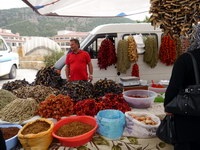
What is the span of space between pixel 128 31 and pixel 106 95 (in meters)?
3.44

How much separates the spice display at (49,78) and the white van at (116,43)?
90.2 inches

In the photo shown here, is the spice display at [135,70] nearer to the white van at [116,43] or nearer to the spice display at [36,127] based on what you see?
the white van at [116,43]

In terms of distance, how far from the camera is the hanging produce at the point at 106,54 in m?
5.42

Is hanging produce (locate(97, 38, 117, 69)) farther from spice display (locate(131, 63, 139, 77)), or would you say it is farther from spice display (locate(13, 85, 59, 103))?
spice display (locate(13, 85, 59, 103))

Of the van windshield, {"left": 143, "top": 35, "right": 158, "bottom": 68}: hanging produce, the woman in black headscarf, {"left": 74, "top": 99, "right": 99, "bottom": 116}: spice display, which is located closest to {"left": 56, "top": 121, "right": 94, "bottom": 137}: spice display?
{"left": 74, "top": 99, "right": 99, "bottom": 116}: spice display

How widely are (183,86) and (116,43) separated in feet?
13.5

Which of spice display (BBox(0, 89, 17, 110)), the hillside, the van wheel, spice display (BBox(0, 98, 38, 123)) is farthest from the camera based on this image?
the hillside

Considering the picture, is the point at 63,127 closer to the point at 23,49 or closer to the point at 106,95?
the point at 106,95

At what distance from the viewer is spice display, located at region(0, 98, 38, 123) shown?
231 cm

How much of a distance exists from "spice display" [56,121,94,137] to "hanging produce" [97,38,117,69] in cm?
340

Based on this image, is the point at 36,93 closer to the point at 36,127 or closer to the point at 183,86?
the point at 36,127

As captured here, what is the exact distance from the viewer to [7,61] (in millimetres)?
10211

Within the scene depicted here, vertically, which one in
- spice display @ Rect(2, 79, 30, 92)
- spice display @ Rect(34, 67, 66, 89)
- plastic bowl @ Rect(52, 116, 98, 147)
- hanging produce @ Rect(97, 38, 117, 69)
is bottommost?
plastic bowl @ Rect(52, 116, 98, 147)

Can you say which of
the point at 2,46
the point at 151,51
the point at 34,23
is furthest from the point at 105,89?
the point at 34,23
